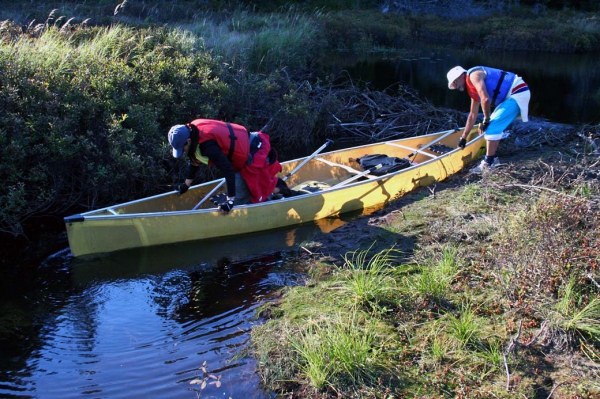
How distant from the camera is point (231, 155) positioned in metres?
6.55

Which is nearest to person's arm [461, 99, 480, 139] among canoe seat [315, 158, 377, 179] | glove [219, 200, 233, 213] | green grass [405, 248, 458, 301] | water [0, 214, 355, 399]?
canoe seat [315, 158, 377, 179]

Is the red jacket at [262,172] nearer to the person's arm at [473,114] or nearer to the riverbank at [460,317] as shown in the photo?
the riverbank at [460,317]

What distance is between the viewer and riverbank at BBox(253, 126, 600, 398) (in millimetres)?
3854

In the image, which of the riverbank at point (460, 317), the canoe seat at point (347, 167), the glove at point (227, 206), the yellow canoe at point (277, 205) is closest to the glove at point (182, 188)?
the yellow canoe at point (277, 205)

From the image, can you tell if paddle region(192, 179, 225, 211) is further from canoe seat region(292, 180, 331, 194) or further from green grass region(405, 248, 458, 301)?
green grass region(405, 248, 458, 301)

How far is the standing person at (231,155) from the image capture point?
19.9ft

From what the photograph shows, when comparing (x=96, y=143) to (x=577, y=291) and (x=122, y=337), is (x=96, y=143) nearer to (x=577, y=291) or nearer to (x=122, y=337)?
(x=122, y=337)

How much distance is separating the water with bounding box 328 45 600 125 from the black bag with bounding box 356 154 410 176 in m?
5.99

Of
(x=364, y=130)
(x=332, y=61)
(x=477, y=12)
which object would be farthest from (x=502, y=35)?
(x=364, y=130)

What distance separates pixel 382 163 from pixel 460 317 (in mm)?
4766

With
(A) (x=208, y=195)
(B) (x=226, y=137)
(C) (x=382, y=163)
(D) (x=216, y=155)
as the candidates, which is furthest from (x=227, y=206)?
(C) (x=382, y=163)

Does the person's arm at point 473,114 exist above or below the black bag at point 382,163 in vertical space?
above

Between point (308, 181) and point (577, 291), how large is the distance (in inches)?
194

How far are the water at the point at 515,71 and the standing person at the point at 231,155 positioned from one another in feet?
27.9
